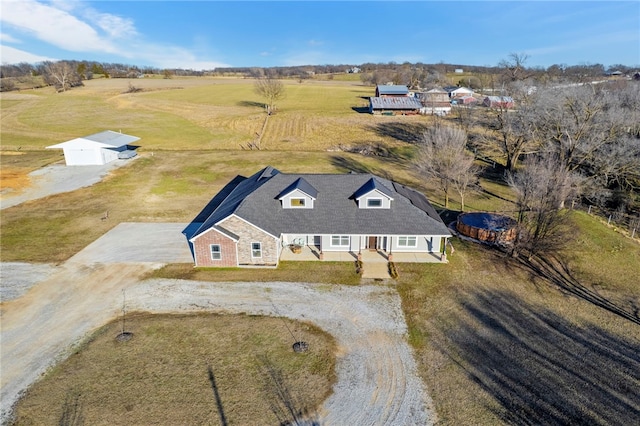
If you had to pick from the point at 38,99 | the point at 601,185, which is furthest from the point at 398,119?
the point at 38,99

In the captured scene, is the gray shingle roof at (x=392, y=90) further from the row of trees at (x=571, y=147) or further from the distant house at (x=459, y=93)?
the row of trees at (x=571, y=147)

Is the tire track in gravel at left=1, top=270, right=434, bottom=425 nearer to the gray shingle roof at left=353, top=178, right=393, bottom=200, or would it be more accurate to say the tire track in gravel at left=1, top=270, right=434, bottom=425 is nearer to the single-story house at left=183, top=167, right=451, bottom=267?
the single-story house at left=183, top=167, right=451, bottom=267

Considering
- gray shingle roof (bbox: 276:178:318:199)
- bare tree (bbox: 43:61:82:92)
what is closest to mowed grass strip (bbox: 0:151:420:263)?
gray shingle roof (bbox: 276:178:318:199)

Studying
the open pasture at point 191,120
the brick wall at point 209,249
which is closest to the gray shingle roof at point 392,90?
A: the open pasture at point 191,120

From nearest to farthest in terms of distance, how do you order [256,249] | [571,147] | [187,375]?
1. [187,375]
2. [256,249]
3. [571,147]

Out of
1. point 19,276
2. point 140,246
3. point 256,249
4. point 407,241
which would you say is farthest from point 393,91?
point 19,276

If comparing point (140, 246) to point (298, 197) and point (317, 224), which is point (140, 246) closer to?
point (298, 197)
